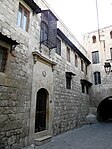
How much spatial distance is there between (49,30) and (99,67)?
328 inches

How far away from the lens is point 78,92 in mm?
10906

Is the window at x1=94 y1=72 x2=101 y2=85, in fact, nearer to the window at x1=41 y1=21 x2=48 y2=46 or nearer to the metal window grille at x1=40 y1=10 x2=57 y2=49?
the metal window grille at x1=40 y1=10 x2=57 y2=49

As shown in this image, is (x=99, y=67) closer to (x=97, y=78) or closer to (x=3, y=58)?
(x=97, y=78)

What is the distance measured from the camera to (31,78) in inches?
232

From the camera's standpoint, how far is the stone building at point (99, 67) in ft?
44.7

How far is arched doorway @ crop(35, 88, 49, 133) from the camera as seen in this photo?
20.5 ft

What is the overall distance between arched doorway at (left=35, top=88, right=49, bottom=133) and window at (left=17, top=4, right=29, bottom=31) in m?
2.78

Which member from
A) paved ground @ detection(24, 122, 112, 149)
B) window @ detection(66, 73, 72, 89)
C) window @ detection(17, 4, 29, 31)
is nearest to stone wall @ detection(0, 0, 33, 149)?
window @ detection(17, 4, 29, 31)

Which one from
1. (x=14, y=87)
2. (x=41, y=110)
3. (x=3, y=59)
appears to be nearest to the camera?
(x=3, y=59)

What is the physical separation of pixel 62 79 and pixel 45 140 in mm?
3573

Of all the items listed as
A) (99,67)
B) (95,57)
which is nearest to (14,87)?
(99,67)

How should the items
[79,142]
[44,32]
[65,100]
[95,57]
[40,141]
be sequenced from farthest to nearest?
[95,57], [65,100], [44,32], [79,142], [40,141]

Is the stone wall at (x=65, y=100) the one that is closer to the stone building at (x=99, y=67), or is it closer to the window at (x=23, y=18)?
the window at (x=23, y=18)

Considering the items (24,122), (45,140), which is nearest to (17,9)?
(24,122)
